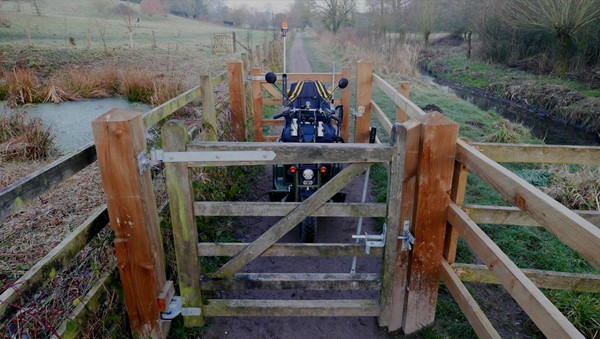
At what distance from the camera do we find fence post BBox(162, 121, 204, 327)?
94.7 inches

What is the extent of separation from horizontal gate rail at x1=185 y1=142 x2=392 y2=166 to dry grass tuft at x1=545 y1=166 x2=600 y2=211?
396cm

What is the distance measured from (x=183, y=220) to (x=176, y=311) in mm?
744

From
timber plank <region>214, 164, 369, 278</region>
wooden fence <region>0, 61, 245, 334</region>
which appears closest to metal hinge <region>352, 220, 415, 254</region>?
timber plank <region>214, 164, 369, 278</region>

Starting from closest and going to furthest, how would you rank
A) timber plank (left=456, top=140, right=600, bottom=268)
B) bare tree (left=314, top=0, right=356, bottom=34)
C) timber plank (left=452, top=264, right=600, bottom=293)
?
1. timber plank (left=456, top=140, right=600, bottom=268)
2. timber plank (left=452, top=264, right=600, bottom=293)
3. bare tree (left=314, top=0, right=356, bottom=34)

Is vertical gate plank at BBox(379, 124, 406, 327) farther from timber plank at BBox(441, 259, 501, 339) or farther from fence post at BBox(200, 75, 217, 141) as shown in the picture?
fence post at BBox(200, 75, 217, 141)

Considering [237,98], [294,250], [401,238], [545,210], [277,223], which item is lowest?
[294,250]

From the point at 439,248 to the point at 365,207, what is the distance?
0.59m

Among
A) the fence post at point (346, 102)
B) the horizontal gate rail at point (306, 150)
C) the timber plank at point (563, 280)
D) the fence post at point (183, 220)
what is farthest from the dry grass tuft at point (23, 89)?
the timber plank at point (563, 280)

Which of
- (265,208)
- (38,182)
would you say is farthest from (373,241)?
(38,182)

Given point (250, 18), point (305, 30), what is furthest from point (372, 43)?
point (250, 18)

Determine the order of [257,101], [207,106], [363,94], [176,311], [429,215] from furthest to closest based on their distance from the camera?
[257,101], [363,94], [207,106], [176,311], [429,215]

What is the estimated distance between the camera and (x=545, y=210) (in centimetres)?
164

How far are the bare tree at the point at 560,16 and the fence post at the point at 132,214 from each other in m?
17.9

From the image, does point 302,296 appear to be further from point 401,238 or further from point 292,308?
point 401,238
